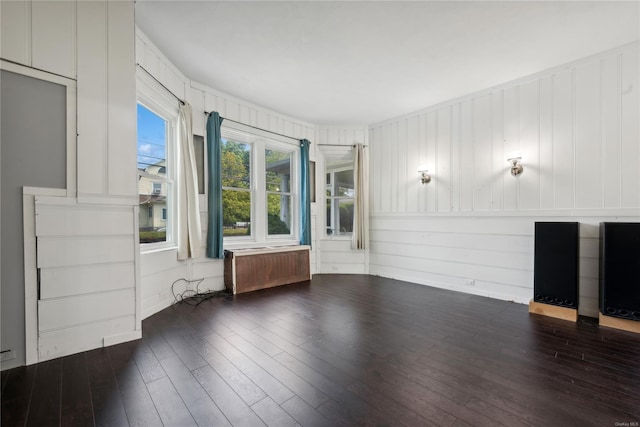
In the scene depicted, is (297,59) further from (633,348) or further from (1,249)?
(633,348)

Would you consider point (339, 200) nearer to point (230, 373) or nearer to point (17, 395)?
point (230, 373)

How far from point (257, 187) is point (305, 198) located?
0.94 meters

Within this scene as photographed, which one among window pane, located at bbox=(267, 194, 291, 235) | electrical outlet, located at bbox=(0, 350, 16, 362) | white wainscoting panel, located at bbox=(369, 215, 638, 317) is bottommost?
electrical outlet, located at bbox=(0, 350, 16, 362)

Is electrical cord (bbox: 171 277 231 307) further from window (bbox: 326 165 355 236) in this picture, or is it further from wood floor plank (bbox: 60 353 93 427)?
window (bbox: 326 165 355 236)

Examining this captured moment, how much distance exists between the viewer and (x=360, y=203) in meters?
5.32

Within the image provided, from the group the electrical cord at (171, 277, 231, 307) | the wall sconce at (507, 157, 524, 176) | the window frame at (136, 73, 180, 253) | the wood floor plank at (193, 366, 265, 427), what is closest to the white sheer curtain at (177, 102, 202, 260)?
the window frame at (136, 73, 180, 253)

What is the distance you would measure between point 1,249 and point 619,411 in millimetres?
4193

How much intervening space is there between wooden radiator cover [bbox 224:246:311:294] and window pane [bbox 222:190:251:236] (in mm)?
448

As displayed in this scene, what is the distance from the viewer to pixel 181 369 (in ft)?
6.45

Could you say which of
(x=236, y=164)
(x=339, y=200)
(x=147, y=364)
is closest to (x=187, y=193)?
(x=236, y=164)

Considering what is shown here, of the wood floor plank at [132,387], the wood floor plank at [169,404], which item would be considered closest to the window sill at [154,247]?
the wood floor plank at [132,387]

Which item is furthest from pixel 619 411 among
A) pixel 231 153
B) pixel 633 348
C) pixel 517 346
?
pixel 231 153

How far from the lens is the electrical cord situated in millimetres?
3492

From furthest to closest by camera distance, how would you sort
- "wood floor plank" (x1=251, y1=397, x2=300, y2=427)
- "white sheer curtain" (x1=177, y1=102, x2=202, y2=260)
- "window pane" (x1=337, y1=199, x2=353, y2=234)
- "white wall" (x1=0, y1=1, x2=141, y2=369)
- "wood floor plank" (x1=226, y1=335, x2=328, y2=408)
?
"window pane" (x1=337, y1=199, x2=353, y2=234), "white sheer curtain" (x1=177, y1=102, x2=202, y2=260), "white wall" (x1=0, y1=1, x2=141, y2=369), "wood floor plank" (x1=226, y1=335, x2=328, y2=408), "wood floor plank" (x1=251, y1=397, x2=300, y2=427)
